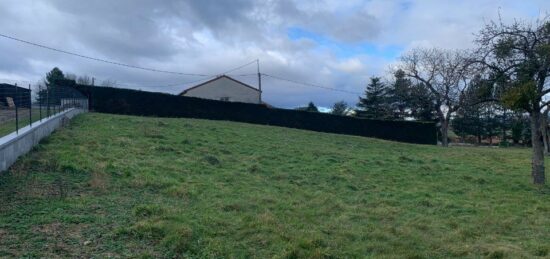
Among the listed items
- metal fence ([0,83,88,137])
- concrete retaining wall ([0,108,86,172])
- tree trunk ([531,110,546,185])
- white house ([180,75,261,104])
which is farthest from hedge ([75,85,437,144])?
tree trunk ([531,110,546,185])

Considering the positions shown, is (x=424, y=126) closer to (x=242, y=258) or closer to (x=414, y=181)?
(x=414, y=181)

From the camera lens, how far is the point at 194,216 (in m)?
5.96

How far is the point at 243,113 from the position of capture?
2880 centimetres

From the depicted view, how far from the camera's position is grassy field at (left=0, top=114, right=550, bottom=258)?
4879 mm

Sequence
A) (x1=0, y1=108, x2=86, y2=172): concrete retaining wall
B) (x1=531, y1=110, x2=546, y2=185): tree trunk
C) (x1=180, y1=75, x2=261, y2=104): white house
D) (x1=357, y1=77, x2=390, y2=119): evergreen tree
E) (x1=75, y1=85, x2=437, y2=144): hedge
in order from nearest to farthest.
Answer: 1. (x1=0, y1=108, x2=86, y2=172): concrete retaining wall
2. (x1=531, y1=110, x2=546, y2=185): tree trunk
3. (x1=75, y1=85, x2=437, y2=144): hedge
4. (x1=180, y1=75, x2=261, y2=104): white house
5. (x1=357, y1=77, x2=390, y2=119): evergreen tree

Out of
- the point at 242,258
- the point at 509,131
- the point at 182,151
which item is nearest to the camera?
the point at 242,258

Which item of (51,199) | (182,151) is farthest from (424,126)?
(51,199)

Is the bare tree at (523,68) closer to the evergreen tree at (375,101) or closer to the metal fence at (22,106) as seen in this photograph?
the metal fence at (22,106)

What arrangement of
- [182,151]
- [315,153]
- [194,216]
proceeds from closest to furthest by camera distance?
[194,216] → [182,151] → [315,153]

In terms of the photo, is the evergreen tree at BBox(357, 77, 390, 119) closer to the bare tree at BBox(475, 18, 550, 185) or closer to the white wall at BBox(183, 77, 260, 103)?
the white wall at BBox(183, 77, 260, 103)

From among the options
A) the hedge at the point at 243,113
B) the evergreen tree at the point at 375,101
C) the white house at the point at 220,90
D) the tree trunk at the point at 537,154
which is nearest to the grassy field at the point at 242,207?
the tree trunk at the point at 537,154

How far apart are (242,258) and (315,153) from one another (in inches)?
421

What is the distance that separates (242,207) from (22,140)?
16.6ft

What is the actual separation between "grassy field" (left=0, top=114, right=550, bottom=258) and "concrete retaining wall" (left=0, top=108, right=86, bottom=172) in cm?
22
